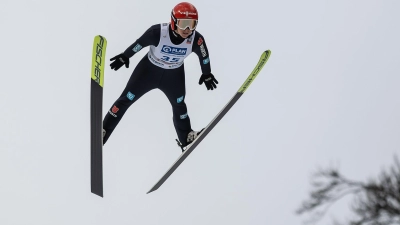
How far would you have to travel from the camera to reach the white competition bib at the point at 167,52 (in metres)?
6.50

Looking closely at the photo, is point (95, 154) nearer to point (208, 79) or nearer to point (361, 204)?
point (208, 79)

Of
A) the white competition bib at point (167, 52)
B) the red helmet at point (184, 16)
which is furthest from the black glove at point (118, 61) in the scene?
the red helmet at point (184, 16)

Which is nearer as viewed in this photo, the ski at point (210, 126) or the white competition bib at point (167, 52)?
the white competition bib at point (167, 52)

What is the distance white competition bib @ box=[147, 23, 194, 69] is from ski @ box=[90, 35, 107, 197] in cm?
93

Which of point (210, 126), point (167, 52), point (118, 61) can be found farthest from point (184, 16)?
point (210, 126)

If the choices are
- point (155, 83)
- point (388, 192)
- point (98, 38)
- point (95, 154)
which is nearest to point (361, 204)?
point (388, 192)

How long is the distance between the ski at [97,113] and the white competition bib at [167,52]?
0.93 metres

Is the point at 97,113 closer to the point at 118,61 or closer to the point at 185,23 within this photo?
the point at 118,61

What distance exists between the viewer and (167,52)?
21.7 feet

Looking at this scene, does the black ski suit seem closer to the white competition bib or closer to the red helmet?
the white competition bib

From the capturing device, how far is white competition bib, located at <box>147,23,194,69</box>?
256 inches

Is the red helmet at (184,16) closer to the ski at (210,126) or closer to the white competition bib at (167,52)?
the white competition bib at (167,52)

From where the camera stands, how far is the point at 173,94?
701cm

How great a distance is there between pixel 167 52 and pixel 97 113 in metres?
1.20
